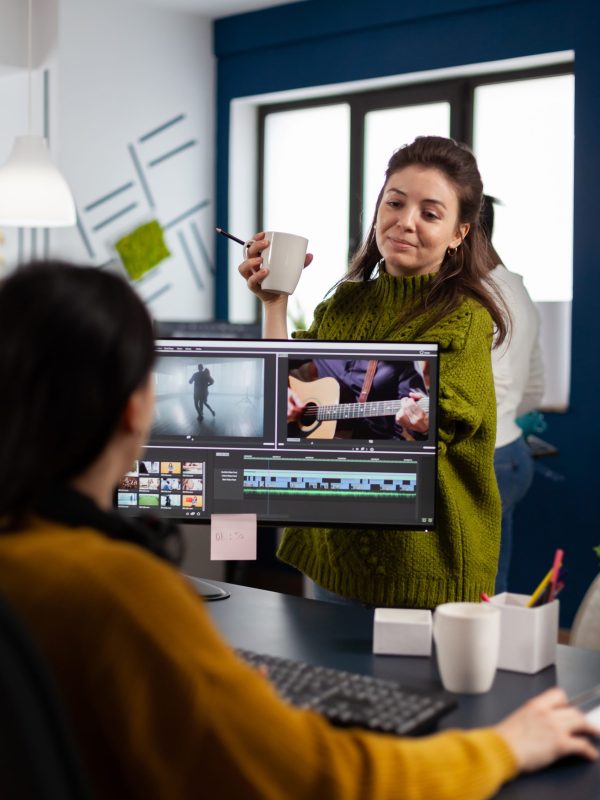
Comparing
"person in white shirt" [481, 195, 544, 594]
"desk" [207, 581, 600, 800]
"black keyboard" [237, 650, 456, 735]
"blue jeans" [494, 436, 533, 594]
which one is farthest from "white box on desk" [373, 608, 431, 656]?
"blue jeans" [494, 436, 533, 594]

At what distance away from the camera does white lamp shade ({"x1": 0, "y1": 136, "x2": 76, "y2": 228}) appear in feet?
12.3

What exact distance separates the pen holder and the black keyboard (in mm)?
243

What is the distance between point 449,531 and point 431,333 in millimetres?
321

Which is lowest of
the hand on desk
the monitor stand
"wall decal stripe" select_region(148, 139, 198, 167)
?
the monitor stand

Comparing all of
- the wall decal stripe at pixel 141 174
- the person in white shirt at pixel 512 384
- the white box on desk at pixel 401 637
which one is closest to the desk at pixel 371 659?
the white box on desk at pixel 401 637

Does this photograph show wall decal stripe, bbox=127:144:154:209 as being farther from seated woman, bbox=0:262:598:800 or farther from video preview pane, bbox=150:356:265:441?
seated woman, bbox=0:262:598:800

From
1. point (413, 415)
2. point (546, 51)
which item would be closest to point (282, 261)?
point (413, 415)

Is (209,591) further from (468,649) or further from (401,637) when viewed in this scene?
(468,649)

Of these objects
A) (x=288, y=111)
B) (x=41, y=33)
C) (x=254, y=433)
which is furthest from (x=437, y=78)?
(x=254, y=433)

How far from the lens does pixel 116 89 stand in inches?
200

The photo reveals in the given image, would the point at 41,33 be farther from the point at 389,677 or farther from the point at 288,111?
the point at 389,677

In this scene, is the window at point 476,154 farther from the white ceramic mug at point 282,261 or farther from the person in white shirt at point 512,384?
the white ceramic mug at point 282,261

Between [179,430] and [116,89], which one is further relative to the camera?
[116,89]

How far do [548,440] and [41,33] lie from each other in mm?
2804
